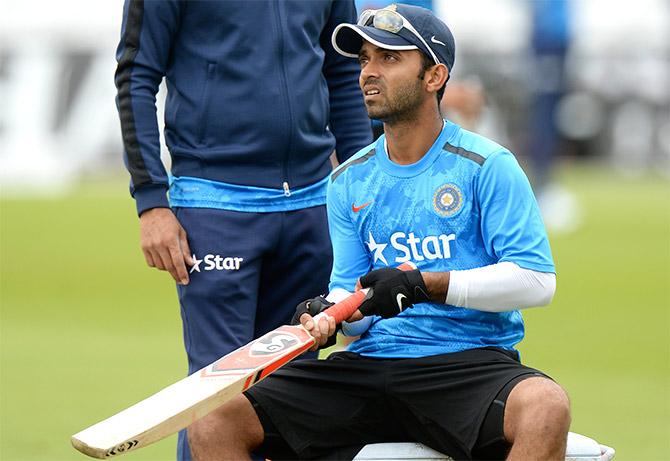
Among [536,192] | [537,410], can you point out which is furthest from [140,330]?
[536,192]

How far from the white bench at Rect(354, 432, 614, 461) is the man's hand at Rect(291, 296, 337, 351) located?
1.20 ft

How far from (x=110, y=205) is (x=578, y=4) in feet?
29.3

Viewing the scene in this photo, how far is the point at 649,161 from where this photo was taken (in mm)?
24891

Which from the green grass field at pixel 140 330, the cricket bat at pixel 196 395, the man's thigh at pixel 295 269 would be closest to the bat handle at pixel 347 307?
the cricket bat at pixel 196 395

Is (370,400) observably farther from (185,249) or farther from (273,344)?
(185,249)

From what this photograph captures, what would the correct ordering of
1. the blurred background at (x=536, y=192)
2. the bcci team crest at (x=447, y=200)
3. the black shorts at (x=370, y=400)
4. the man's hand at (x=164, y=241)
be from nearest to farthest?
the black shorts at (x=370, y=400), the bcci team crest at (x=447, y=200), the man's hand at (x=164, y=241), the blurred background at (x=536, y=192)

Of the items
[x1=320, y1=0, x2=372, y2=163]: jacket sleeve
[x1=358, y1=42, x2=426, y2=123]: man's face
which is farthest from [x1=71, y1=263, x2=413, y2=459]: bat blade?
[x1=320, y1=0, x2=372, y2=163]: jacket sleeve

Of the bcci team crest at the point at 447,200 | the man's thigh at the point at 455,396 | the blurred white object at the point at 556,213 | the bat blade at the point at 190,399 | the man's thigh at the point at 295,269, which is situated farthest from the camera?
the blurred white object at the point at 556,213

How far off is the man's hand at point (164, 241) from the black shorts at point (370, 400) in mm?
723

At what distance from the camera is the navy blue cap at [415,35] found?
4.75 metres

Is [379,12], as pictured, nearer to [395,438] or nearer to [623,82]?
[395,438]

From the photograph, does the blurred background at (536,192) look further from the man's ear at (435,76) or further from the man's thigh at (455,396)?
the man's ear at (435,76)

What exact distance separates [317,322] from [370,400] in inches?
12.9

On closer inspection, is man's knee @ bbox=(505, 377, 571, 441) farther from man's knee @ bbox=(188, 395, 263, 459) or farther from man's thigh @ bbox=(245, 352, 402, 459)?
man's knee @ bbox=(188, 395, 263, 459)
